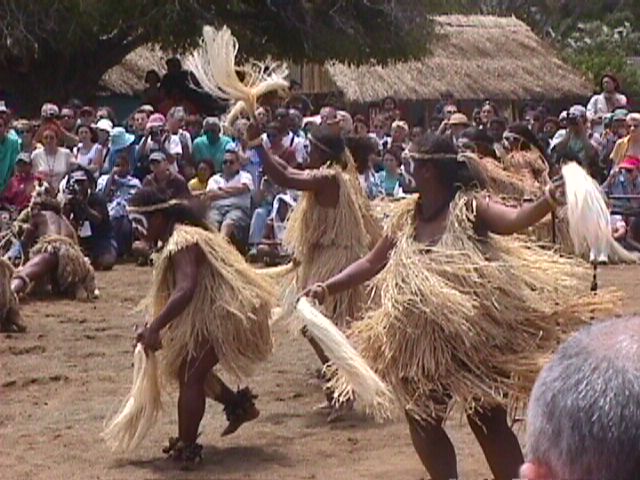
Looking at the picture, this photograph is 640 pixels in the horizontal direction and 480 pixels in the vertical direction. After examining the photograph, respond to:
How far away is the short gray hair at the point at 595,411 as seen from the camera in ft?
5.53

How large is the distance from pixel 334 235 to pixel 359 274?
1739 millimetres

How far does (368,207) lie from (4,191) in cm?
612

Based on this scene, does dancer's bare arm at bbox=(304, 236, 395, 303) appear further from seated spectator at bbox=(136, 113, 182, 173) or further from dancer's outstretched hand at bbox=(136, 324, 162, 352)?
seated spectator at bbox=(136, 113, 182, 173)

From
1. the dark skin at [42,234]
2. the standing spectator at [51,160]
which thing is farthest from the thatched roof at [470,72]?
the dark skin at [42,234]

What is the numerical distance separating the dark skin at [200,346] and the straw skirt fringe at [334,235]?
3.12 feet

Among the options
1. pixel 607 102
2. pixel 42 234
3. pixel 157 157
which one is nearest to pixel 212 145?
pixel 157 157

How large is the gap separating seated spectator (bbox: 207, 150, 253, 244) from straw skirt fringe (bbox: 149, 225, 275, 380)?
6483 mm

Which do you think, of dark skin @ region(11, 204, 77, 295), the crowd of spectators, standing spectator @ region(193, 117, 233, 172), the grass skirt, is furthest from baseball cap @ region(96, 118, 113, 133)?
the grass skirt

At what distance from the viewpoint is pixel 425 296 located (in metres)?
4.72

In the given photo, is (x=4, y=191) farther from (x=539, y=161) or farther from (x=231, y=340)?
(x=231, y=340)

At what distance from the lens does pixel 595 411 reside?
169 centimetres

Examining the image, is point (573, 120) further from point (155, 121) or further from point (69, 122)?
point (69, 122)

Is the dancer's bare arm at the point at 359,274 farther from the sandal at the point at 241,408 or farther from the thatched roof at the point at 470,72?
the thatched roof at the point at 470,72

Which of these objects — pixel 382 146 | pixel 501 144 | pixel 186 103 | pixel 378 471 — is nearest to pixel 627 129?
pixel 382 146
